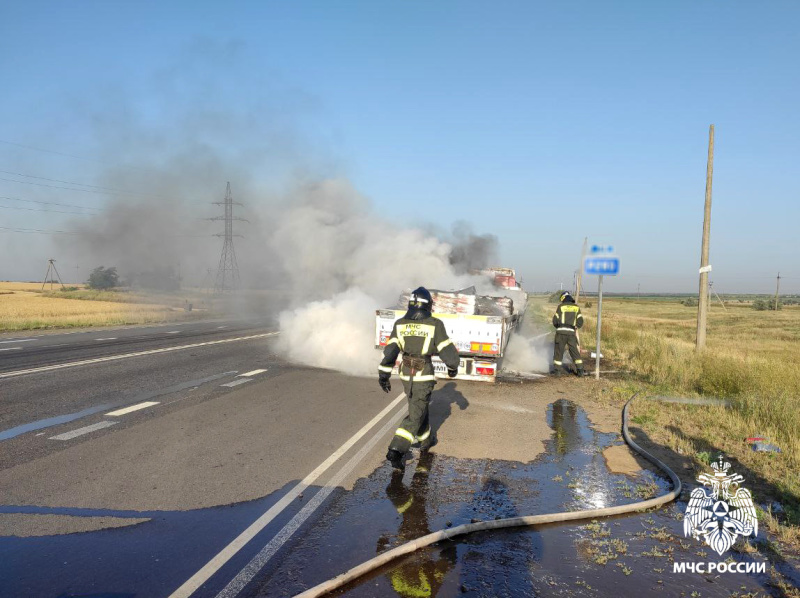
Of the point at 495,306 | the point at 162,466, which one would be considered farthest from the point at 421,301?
the point at 495,306

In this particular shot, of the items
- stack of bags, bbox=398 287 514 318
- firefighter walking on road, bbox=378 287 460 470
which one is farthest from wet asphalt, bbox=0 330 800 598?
stack of bags, bbox=398 287 514 318

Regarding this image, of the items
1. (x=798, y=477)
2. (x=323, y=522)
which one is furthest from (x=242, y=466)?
(x=798, y=477)

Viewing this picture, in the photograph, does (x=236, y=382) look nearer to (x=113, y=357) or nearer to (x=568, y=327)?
(x=113, y=357)

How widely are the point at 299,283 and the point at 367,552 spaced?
55.2ft

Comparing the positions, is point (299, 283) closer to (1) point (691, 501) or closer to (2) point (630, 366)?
(2) point (630, 366)

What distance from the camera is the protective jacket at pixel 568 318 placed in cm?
1195

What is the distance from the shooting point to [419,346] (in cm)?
578

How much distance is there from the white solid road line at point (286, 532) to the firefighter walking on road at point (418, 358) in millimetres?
517

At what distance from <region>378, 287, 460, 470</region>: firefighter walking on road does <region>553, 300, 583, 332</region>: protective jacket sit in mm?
6688

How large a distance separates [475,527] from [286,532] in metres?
1.34

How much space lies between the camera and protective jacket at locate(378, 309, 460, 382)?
571cm

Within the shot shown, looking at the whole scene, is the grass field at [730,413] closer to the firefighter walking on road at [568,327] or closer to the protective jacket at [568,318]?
the firefighter walking on road at [568,327]

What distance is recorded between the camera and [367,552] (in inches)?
144

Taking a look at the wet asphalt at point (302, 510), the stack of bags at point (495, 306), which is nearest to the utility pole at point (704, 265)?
the stack of bags at point (495, 306)
